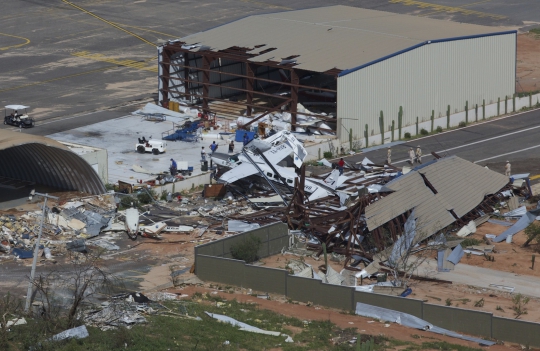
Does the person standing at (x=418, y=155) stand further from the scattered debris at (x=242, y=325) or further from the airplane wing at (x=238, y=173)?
the scattered debris at (x=242, y=325)

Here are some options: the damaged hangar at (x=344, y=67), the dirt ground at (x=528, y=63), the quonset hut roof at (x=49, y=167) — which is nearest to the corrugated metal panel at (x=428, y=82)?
the damaged hangar at (x=344, y=67)

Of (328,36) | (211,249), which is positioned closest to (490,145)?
(328,36)

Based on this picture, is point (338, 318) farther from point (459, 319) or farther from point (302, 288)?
point (459, 319)

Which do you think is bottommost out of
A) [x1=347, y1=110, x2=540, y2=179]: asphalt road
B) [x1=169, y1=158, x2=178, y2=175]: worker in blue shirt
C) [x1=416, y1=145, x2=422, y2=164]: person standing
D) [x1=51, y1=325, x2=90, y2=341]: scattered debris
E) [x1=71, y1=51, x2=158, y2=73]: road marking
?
[x1=347, y1=110, x2=540, y2=179]: asphalt road

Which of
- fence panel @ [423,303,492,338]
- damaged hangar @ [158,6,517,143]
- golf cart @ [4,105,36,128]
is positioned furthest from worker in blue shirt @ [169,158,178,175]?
fence panel @ [423,303,492,338]

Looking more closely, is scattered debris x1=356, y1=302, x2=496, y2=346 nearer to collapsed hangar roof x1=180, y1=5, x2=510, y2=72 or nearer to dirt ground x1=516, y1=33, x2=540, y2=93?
collapsed hangar roof x1=180, y1=5, x2=510, y2=72

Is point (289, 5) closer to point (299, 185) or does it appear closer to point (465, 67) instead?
point (465, 67)

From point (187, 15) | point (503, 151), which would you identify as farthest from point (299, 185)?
point (187, 15)
